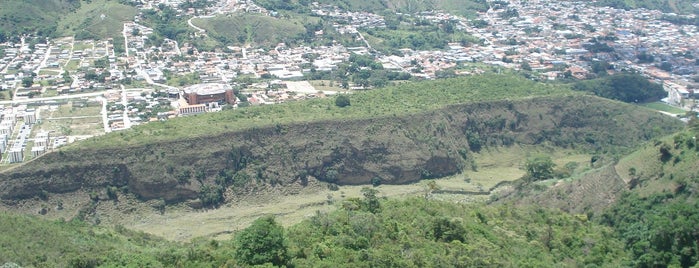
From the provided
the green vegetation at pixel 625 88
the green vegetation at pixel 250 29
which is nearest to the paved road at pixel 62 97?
the green vegetation at pixel 250 29

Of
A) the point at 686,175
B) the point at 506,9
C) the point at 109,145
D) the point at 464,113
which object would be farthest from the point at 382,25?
the point at 686,175

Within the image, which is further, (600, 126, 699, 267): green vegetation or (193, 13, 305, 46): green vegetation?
(193, 13, 305, 46): green vegetation

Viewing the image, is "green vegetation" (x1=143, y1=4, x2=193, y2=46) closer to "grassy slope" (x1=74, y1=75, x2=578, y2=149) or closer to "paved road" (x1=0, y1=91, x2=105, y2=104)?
"paved road" (x1=0, y1=91, x2=105, y2=104)

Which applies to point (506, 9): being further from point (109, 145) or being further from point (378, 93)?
point (109, 145)

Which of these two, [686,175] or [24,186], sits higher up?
[686,175]

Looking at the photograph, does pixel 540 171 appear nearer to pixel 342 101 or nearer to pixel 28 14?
pixel 342 101

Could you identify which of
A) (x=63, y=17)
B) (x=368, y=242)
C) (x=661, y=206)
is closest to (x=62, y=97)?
(x=63, y=17)

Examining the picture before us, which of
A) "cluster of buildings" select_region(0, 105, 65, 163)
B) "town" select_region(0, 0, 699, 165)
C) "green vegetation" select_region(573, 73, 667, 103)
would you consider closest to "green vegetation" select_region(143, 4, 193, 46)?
"town" select_region(0, 0, 699, 165)
